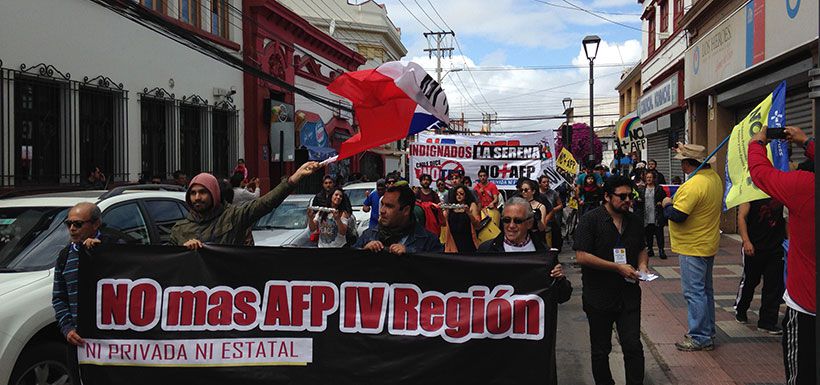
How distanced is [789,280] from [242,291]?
10.8 feet

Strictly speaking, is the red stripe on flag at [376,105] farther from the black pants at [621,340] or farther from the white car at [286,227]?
the white car at [286,227]

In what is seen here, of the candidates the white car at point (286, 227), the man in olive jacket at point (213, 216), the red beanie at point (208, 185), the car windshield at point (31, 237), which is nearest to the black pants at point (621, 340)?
the man in olive jacket at point (213, 216)

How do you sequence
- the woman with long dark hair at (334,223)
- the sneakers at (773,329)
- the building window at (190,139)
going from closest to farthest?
the sneakers at (773,329)
the woman with long dark hair at (334,223)
the building window at (190,139)

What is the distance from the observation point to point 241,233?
15.3ft

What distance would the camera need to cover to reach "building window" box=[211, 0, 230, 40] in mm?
20125

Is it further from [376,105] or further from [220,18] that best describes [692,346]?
[220,18]

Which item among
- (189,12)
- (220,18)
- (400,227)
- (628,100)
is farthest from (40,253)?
(628,100)

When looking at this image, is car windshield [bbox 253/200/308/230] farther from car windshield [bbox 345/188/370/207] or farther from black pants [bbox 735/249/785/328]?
black pants [bbox 735/249/785/328]

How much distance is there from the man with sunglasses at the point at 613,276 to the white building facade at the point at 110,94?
9264 millimetres

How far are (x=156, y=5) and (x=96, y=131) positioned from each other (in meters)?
3.80

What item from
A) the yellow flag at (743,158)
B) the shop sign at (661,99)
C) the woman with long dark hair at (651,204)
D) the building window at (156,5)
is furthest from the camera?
the shop sign at (661,99)

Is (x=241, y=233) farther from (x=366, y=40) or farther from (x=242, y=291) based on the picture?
(x=366, y=40)

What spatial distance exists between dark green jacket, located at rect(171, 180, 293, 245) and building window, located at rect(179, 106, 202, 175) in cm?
1459

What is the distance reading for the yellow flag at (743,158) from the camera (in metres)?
5.03
